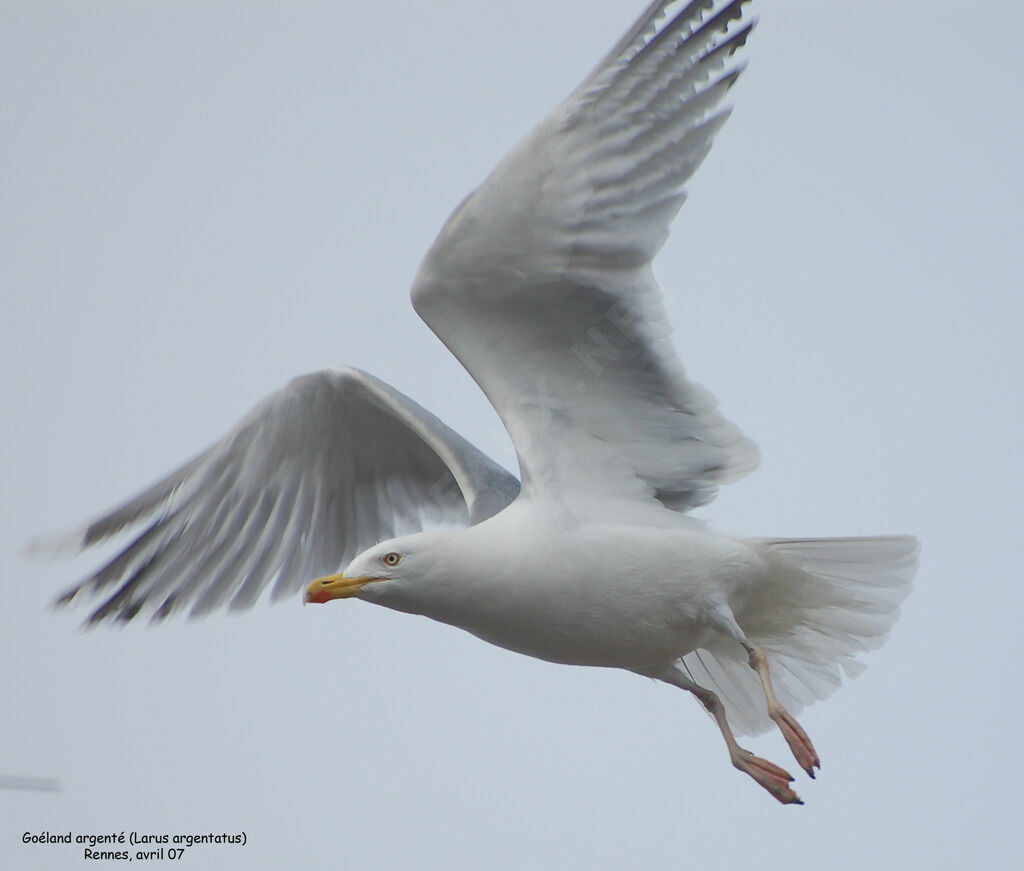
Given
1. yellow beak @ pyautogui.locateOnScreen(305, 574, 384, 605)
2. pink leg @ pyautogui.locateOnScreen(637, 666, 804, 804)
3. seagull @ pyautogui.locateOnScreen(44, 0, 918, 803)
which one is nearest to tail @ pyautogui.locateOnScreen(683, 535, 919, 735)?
seagull @ pyautogui.locateOnScreen(44, 0, 918, 803)

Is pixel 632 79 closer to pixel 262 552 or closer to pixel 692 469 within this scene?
pixel 692 469

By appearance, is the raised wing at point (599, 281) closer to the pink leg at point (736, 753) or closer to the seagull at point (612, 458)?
the seagull at point (612, 458)

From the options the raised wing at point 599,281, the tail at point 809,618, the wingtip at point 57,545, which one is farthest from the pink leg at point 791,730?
the wingtip at point 57,545

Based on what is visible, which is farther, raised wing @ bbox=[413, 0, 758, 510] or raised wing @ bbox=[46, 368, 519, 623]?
raised wing @ bbox=[46, 368, 519, 623]

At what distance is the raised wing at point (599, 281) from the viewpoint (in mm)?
5145

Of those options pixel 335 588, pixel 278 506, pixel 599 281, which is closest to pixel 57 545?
pixel 278 506

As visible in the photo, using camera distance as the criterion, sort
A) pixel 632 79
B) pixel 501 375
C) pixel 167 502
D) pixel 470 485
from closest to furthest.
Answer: pixel 632 79 < pixel 501 375 < pixel 470 485 < pixel 167 502

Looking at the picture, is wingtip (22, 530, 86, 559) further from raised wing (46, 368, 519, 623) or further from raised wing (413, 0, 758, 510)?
raised wing (413, 0, 758, 510)

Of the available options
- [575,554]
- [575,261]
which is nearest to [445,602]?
[575,554]

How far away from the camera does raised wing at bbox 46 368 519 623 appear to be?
6.51 meters

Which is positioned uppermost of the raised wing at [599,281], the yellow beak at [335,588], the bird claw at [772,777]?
the raised wing at [599,281]

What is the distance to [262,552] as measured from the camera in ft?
21.9

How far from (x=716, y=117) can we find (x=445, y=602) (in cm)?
168

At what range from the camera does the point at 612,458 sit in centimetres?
564
